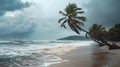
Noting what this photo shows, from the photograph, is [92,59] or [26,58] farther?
[26,58]

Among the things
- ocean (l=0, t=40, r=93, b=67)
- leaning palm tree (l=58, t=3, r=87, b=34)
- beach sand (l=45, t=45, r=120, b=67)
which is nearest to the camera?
beach sand (l=45, t=45, r=120, b=67)

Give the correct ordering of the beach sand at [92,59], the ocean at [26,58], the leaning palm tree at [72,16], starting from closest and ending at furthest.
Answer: the beach sand at [92,59], the ocean at [26,58], the leaning palm tree at [72,16]

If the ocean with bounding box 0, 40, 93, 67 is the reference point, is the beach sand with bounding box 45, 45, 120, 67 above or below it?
below

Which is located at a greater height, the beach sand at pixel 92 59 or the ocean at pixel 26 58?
the ocean at pixel 26 58

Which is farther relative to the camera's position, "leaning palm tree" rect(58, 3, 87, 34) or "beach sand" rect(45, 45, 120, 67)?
"leaning palm tree" rect(58, 3, 87, 34)

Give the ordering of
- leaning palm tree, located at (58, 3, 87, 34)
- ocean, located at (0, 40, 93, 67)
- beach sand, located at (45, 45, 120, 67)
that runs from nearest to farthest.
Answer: beach sand, located at (45, 45, 120, 67) → ocean, located at (0, 40, 93, 67) → leaning palm tree, located at (58, 3, 87, 34)

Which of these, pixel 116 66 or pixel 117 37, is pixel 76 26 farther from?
pixel 117 37

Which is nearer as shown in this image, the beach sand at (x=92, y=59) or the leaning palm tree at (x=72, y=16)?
the beach sand at (x=92, y=59)

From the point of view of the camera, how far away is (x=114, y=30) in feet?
225

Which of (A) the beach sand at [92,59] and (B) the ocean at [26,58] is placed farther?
(B) the ocean at [26,58]

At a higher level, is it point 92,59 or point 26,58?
point 26,58

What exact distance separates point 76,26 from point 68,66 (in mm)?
20350

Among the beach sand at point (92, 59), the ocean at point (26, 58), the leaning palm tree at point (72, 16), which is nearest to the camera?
the beach sand at point (92, 59)

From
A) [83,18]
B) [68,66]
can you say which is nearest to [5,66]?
[68,66]
